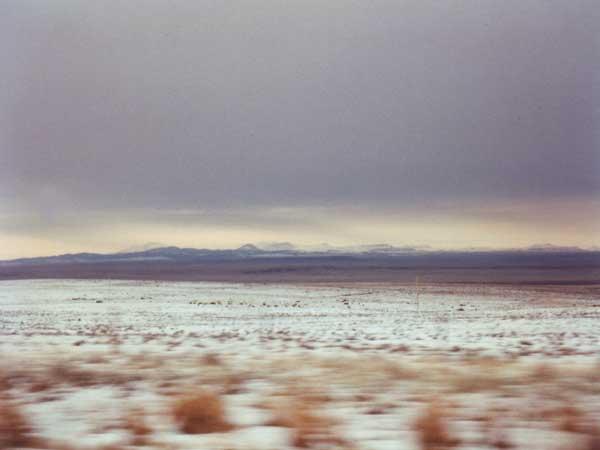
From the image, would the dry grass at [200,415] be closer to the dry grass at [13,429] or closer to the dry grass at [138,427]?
the dry grass at [138,427]

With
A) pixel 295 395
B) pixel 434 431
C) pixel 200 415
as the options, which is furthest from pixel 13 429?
pixel 434 431

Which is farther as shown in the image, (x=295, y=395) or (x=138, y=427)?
(x=295, y=395)

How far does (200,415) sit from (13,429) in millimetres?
1550

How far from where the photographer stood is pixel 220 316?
26.4m

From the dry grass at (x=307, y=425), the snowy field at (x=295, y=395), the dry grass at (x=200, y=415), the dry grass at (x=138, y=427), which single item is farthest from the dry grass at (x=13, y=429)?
the dry grass at (x=307, y=425)

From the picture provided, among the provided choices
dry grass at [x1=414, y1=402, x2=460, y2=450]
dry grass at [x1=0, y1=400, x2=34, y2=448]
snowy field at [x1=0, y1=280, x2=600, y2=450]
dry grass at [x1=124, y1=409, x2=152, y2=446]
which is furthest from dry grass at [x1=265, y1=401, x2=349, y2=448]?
dry grass at [x1=0, y1=400, x2=34, y2=448]

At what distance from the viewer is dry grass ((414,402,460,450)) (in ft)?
18.6

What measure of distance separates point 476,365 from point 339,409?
328cm

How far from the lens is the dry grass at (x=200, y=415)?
6242 millimetres

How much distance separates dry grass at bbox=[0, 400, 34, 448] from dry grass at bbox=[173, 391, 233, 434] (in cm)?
124

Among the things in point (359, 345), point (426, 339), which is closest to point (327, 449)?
point (359, 345)

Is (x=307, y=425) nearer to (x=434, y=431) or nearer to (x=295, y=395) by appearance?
(x=434, y=431)

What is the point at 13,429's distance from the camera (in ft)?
19.9

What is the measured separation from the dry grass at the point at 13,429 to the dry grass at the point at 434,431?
10.2 feet
